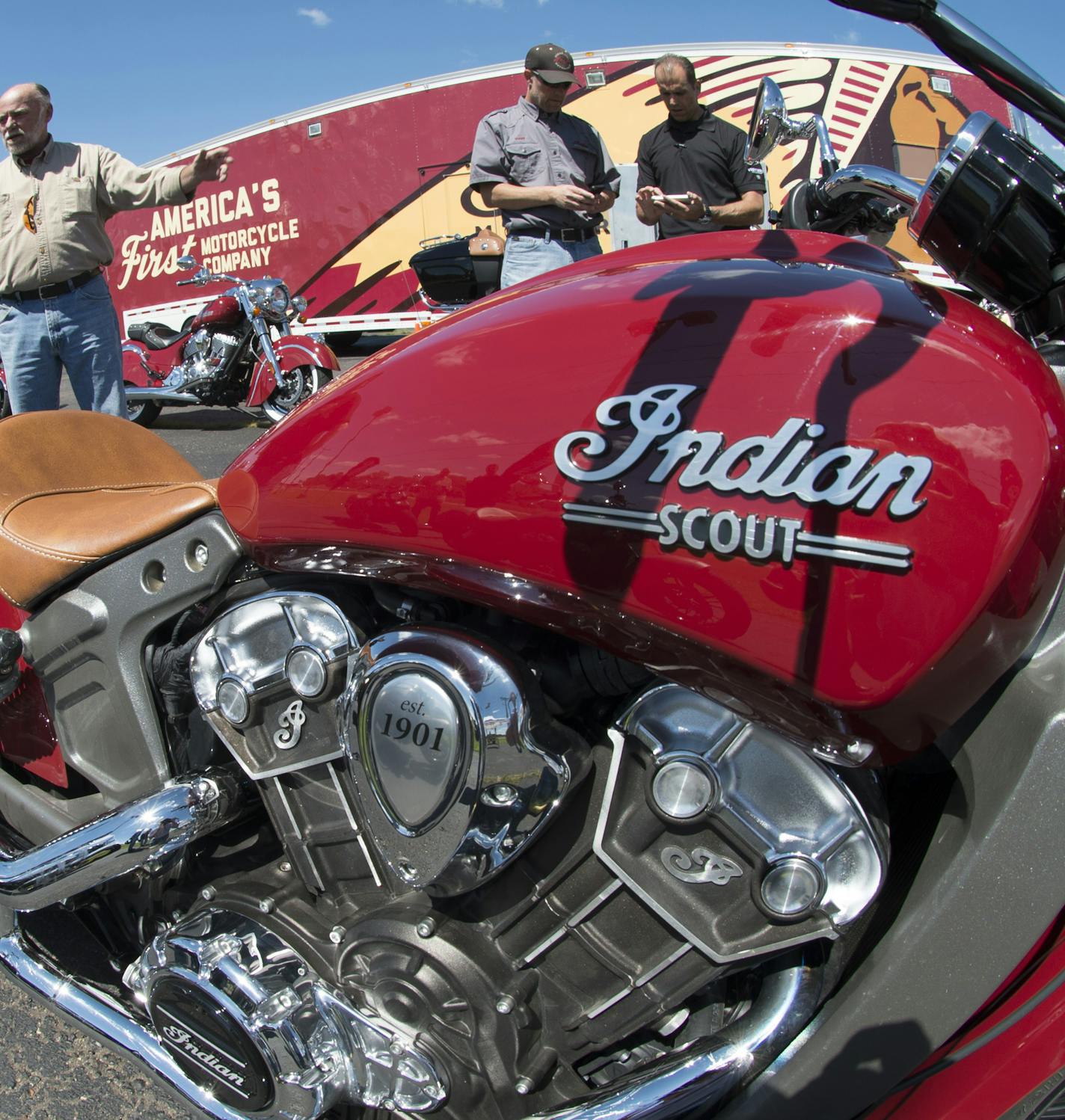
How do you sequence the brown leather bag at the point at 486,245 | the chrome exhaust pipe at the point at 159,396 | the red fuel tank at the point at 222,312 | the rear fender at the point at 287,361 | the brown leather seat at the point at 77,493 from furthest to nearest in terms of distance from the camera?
the brown leather bag at the point at 486,245 < the red fuel tank at the point at 222,312 < the chrome exhaust pipe at the point at 159,396 < the rear fender at the point at 287,361 < the brown leather seat at the point at 77,493

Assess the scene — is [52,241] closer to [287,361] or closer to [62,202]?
[62,202]

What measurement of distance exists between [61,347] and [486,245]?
468 centimetres

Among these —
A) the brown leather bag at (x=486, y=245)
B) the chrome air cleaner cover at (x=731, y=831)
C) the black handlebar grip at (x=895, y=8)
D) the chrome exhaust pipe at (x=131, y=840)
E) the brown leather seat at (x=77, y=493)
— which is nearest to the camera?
the black handlebar grip at (x=895, y=8)

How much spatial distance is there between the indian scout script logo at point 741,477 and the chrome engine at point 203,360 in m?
7.11

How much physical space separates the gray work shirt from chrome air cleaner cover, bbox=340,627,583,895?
281cm

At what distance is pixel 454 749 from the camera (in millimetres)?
1072

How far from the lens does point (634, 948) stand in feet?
3.72

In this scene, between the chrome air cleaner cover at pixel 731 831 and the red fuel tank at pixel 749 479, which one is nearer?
the red fuel tank at pixel 749 479

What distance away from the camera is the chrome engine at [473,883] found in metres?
1.01

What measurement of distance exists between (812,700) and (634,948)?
41 cm

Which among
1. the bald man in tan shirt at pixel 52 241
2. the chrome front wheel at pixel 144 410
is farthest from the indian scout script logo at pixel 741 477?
the chrome front wheel at pixel 144 410

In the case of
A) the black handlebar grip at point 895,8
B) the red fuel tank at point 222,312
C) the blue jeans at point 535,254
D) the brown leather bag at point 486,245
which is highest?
the black handlebar grip at point 895,8

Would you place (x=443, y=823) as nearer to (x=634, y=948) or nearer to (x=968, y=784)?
(x=634, y=948)

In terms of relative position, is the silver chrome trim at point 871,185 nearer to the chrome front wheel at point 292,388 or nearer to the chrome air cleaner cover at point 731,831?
the chrome air cleaner cover at point 731,831
